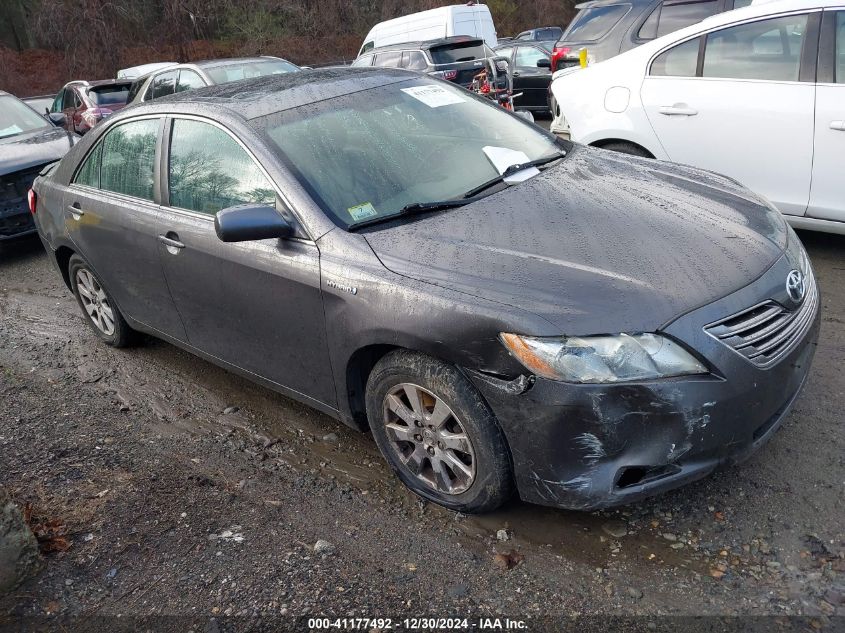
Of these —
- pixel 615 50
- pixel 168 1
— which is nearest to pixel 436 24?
pixel 615 50

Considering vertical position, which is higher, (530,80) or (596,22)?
(596,22)

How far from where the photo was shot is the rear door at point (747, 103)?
4.52 metres

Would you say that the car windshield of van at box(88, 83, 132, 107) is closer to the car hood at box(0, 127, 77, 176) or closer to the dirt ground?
the car hood at box(0, 127, 77, 176)

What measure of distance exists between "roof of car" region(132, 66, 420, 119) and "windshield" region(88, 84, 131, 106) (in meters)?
11.0

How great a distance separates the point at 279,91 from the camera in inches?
144

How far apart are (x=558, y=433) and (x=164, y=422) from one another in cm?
239

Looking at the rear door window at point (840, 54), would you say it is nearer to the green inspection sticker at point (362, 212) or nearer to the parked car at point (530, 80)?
the green inspection sticker at point (362, 212)

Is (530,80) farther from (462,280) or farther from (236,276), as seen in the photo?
(462,280)

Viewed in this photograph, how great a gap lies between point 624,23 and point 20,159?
6.48 m

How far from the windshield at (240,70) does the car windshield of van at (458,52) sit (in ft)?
9.32

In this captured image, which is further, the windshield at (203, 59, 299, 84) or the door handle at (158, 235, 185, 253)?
the windshield at (203, 59, 299, 84)

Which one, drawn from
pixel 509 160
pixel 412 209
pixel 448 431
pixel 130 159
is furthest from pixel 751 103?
pixel 130 159

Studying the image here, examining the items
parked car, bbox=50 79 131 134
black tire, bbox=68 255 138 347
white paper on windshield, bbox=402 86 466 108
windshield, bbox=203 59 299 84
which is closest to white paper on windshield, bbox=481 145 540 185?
white paper on windshield, bbox=402 86 466 108

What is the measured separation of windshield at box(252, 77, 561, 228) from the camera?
10.3ft
